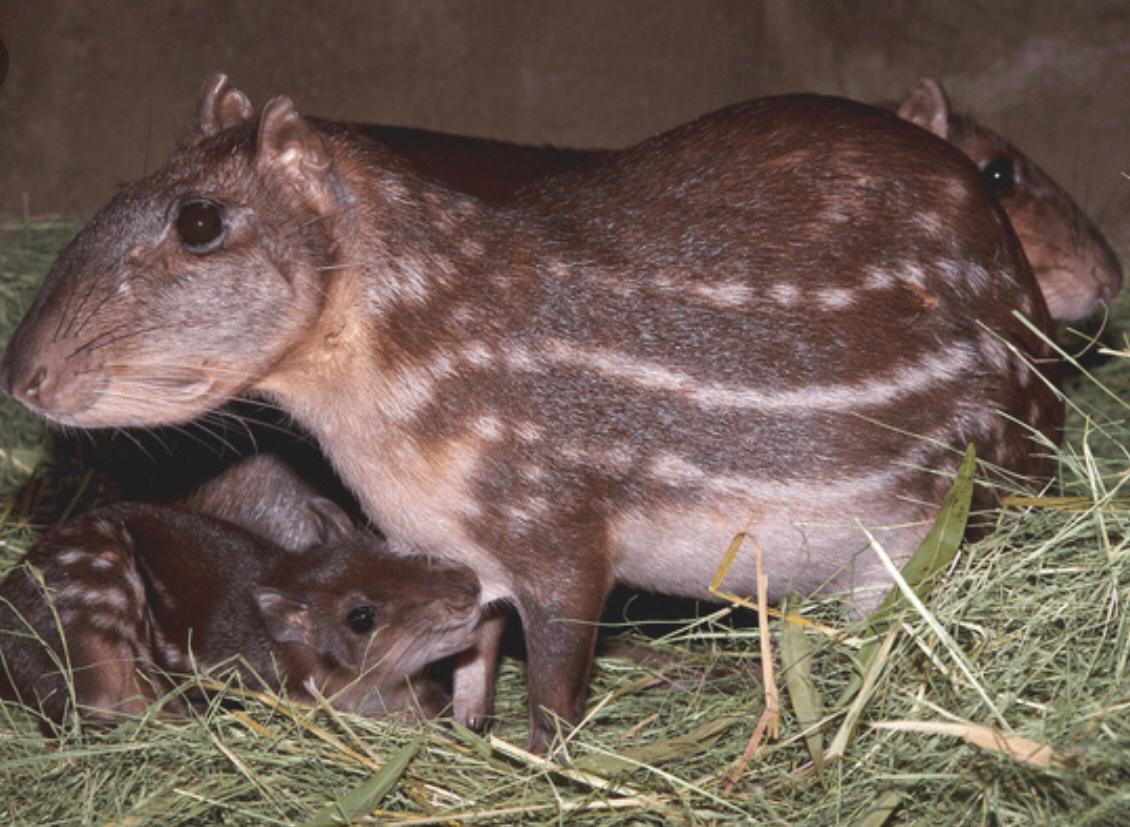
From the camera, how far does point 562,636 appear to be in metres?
3.64

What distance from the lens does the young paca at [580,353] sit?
3.46 meters

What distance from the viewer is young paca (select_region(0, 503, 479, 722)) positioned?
3900 millimetres

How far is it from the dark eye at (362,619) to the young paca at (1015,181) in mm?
1575

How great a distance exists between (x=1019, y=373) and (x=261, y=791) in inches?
82.9

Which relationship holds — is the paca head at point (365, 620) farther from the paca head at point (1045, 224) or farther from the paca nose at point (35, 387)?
the paca head at point (1045, 224)

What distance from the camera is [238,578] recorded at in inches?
170

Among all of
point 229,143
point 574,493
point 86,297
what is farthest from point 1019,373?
point 86,297

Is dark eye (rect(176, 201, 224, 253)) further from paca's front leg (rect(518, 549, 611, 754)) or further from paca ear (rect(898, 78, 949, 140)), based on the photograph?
paca ear (rect(898, 78, 949, 140))

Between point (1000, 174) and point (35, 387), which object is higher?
point (35, 387)

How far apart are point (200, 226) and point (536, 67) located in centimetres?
347

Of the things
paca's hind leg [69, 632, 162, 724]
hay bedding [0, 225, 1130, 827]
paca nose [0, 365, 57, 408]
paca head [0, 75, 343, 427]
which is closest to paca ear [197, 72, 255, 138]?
paca head [0, 75, 343, 427]

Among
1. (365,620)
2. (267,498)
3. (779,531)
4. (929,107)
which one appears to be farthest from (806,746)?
(929,107)

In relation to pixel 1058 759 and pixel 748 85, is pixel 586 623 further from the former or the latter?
pixel 748 85

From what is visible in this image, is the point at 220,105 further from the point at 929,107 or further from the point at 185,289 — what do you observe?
the point at 929,107
